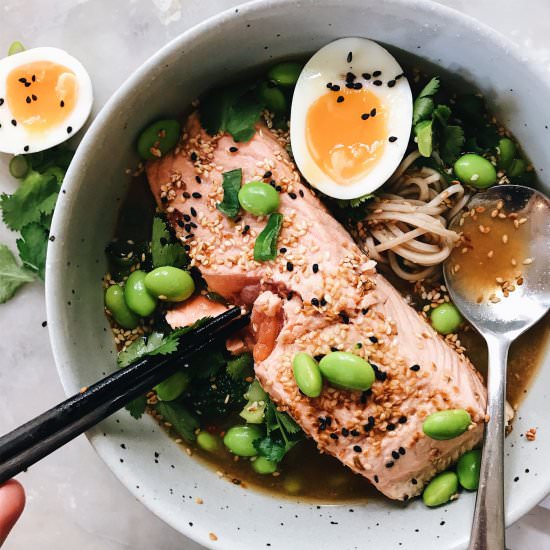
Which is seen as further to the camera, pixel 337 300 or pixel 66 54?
pixel 66 54

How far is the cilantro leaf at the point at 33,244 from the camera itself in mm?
2842

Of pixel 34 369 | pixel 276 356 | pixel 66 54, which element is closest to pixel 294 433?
pixel 276 356

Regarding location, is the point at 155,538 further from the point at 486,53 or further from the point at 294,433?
the point at 486,53

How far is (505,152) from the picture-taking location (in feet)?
8.86

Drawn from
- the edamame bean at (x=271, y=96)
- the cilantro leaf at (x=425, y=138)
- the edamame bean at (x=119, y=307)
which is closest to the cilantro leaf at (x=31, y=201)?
the edamame bean at (x=119, y=307)

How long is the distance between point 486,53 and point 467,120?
32 cm

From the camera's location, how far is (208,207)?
266 cm

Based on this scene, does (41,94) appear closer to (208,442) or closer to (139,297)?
(139,297)

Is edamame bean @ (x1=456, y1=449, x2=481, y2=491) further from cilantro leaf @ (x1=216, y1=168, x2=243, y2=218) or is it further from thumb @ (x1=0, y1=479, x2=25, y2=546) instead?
thumb @ (x1=0, y1=479, x2=25, y2=546)

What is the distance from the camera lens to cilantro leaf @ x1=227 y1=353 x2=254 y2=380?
2734 millimetres

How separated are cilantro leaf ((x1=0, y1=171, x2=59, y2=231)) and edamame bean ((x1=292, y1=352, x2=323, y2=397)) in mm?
1279

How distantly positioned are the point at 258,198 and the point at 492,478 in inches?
52.9

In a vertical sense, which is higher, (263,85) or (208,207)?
(263,85)

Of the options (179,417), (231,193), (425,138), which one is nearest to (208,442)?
(179,417)
